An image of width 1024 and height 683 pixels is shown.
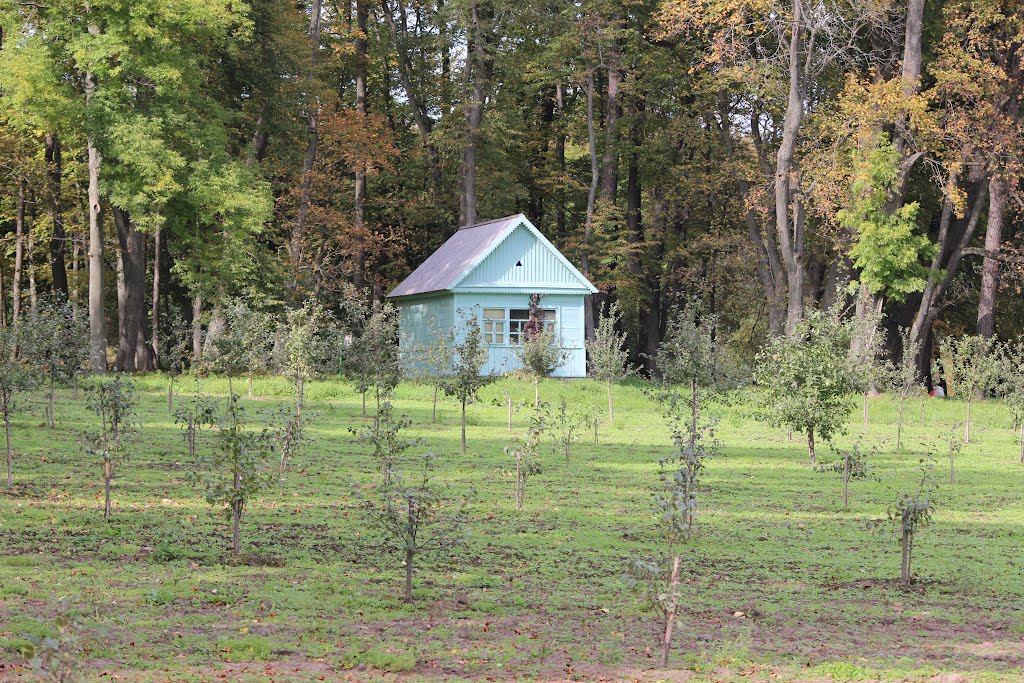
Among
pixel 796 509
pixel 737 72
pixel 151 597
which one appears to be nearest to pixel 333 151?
pixel 737 72

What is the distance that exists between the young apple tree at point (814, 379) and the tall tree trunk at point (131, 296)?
2315cm

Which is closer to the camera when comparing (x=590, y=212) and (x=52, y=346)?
(x=52, y=346)

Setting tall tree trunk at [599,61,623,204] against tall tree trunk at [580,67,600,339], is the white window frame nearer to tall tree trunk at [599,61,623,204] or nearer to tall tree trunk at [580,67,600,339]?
tall tree trunk at [580,67,600,339]

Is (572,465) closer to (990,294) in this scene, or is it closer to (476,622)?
(476,622)

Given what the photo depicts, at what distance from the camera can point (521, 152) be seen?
50.2 metres

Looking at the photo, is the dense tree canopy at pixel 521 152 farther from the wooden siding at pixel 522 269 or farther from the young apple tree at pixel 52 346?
the wooden siding at pixel 522 269

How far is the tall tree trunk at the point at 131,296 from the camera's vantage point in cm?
3762

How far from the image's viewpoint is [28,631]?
9266 millimetres

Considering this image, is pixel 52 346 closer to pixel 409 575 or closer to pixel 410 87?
pixel 409 575

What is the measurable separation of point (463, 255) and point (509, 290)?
2191 millimetres

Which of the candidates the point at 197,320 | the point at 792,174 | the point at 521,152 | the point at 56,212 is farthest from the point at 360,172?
the point at 792,174

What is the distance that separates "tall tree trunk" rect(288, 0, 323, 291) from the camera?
4212cm

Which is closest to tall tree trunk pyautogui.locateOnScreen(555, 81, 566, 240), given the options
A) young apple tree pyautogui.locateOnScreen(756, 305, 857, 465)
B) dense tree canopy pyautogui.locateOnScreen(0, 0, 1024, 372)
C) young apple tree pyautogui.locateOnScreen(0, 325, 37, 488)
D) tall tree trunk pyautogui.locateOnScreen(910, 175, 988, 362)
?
dense tree canopy pyautogui.locateOnScreen(0, 0, 1024, 372)

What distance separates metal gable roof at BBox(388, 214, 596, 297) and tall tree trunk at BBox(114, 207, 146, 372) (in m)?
9.81
